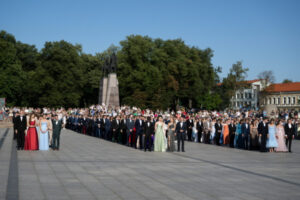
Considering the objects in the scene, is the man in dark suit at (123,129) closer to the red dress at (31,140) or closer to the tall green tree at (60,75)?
the red dress at (31,140)

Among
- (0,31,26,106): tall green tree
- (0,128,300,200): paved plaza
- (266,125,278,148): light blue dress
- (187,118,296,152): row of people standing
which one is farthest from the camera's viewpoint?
(0,31,26,106): tall green tree

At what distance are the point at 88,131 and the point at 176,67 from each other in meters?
36.6

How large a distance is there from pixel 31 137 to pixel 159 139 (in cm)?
610

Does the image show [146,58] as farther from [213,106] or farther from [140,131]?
[140,131]

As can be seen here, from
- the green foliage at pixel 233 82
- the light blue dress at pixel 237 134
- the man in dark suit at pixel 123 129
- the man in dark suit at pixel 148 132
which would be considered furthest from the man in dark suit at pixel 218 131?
the green foliage at pixel 233 82

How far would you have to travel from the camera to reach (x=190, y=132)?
3009cm

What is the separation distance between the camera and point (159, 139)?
68.5 feet

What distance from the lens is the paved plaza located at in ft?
30.0

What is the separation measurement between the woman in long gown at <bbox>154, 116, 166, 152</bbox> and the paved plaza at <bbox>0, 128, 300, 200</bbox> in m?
4.50

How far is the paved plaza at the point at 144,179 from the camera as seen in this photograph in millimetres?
9148

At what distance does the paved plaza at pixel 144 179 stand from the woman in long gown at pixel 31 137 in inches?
136

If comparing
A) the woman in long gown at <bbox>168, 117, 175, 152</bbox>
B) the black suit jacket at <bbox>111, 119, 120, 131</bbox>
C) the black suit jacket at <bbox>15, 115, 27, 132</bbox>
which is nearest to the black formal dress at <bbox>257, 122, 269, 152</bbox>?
the woman in long gown at <bbox>168, 117, 175, 152</bbox>

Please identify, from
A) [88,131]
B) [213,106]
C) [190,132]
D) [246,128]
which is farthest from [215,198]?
[213,106]

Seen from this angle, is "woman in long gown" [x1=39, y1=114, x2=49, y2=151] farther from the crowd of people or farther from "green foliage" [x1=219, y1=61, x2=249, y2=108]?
"green foliage" [x1=219, y1=61, x2=249, y2=108]
